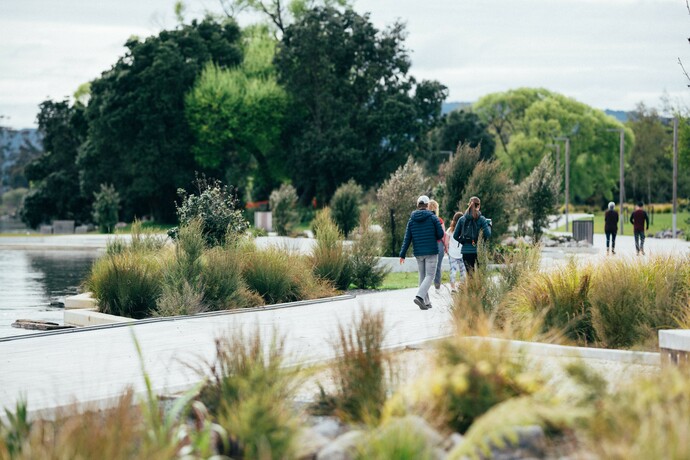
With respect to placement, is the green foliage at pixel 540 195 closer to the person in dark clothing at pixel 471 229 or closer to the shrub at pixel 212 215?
the person in dark clothing at pixel 471 229

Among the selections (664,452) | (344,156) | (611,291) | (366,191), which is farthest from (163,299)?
(366,191)

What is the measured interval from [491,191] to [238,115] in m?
40.2

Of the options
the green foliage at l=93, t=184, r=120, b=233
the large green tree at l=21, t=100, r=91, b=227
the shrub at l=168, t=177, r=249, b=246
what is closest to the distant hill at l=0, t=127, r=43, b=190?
the large green tree at l=21, t=100, r=91, b=227

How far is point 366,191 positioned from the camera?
63875 millimetres

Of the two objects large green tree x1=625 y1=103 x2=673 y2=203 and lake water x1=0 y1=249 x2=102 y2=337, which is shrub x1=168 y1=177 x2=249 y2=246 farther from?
large green tree x1=625 y1=103 x2=673 y2=203

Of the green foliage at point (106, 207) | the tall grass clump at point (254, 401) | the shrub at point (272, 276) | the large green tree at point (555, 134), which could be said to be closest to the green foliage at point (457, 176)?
the shrub at point (272, 276)

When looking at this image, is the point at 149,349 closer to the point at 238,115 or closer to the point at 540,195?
the point at 540,195

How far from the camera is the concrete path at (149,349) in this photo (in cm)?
813

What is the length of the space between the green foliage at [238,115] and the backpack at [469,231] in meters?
46.6

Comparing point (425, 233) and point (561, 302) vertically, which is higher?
point (425, 233)

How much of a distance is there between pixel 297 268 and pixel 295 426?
1171cm

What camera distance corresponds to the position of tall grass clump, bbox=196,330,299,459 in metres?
5.73

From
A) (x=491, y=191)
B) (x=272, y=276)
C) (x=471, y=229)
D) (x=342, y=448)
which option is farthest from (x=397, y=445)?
(x=491, y=191)

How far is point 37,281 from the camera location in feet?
85.4
